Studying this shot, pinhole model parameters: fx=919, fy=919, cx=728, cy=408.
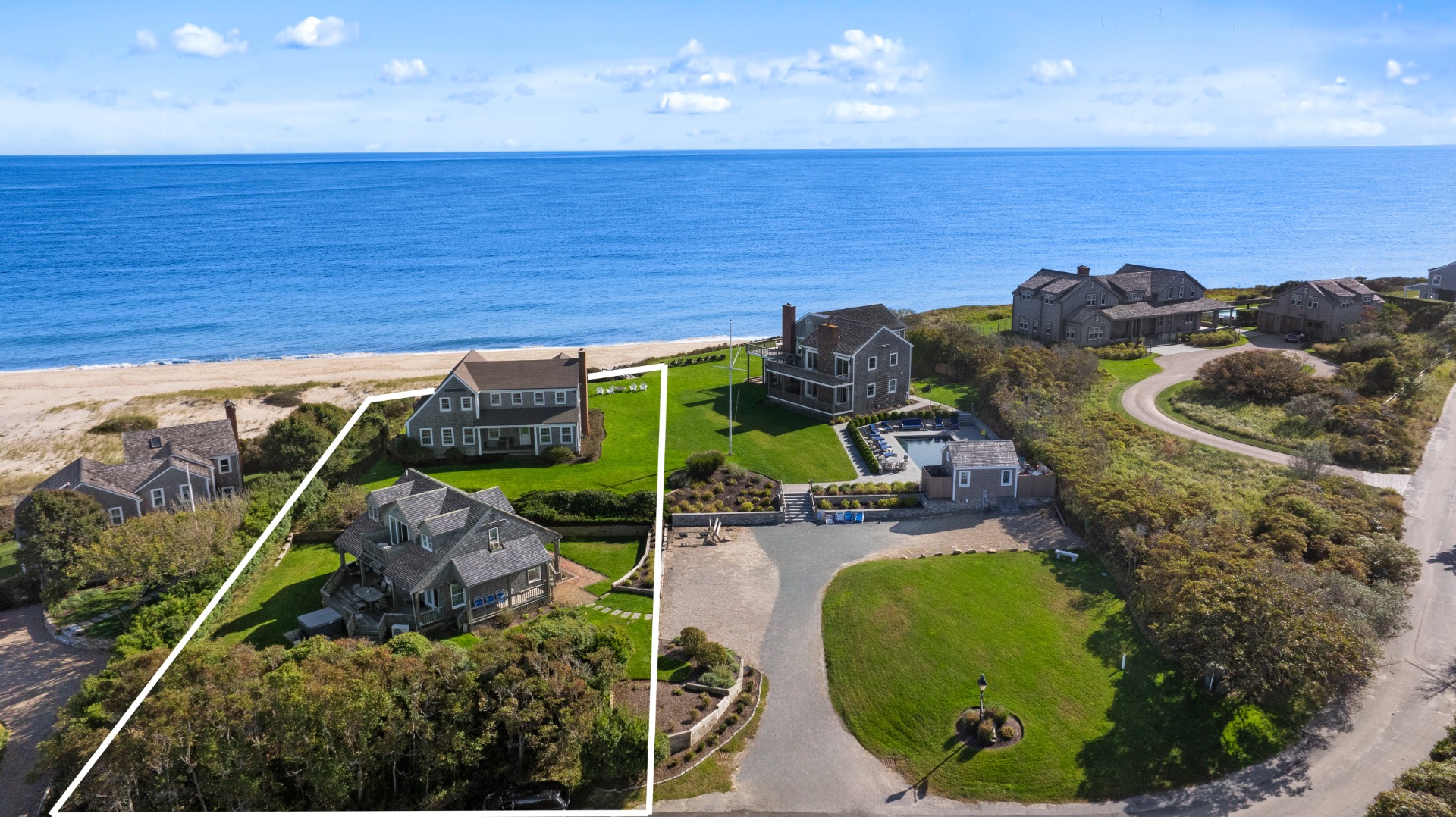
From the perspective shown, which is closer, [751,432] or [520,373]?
[520,373]

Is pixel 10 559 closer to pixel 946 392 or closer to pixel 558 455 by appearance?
pixel 558 455

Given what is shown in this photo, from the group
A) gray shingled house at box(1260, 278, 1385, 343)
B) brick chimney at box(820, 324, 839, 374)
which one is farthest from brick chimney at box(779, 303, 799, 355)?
gray shingled house at box(1260, 278, 1385, 343)

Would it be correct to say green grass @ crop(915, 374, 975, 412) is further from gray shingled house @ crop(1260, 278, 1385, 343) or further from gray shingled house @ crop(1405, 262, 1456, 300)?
gray shingled house @ crop(1405, 262, 1456, 300)

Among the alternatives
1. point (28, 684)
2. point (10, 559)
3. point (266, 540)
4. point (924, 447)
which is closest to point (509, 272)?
point (924, 447)

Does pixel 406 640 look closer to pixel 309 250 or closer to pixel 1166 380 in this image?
pixel 1166 380

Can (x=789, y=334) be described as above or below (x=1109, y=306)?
below

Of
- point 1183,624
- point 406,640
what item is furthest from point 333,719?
point 1183,624

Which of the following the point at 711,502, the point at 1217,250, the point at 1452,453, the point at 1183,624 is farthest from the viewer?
the point at 1217,250
